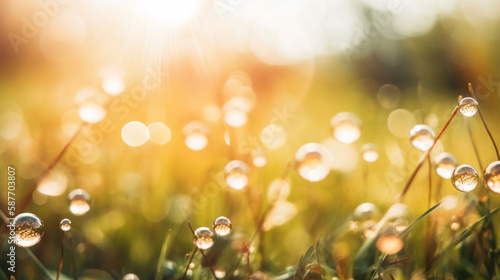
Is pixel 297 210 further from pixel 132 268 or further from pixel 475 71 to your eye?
pixel 475 71

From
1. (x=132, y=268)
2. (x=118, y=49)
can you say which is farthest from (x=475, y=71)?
(x=132, y=268)

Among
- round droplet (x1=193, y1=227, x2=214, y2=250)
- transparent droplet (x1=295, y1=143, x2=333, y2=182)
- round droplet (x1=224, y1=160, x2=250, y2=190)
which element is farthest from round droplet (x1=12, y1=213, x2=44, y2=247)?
transparent droplet (x1=295, y1=143, x2=333, y2=182)

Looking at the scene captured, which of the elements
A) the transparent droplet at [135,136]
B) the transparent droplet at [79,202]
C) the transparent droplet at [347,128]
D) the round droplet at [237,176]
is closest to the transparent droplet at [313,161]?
the round droplet at [237,176]

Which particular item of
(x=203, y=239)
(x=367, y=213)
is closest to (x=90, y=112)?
(x=203, y=239)

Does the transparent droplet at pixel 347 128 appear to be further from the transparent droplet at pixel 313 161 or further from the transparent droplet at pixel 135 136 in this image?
the transparent droplet at pixel 135 136

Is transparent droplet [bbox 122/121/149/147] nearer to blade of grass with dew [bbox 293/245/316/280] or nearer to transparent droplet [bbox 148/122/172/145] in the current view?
transparent droplet [bbox 148/122/172/145]

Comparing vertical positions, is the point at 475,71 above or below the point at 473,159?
above
